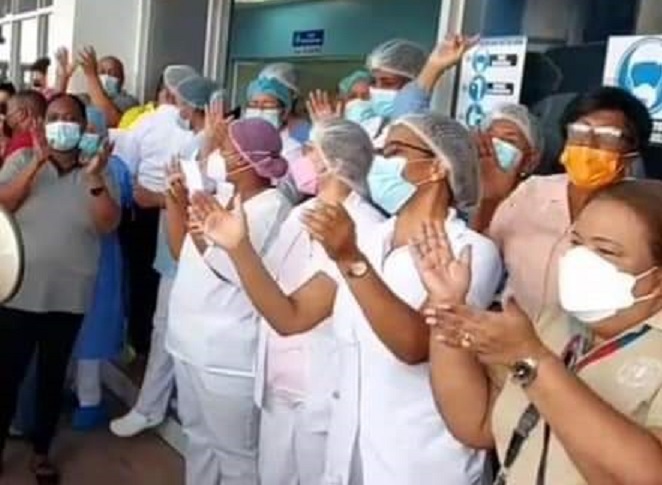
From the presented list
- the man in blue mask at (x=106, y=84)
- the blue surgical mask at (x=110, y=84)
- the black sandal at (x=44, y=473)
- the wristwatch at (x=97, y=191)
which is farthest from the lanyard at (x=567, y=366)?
the blue surgical mask at (x=110, y=84)

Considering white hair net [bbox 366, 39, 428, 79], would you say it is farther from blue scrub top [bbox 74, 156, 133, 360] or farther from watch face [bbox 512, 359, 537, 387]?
watch face [bbox 512, 359, 537, 387]

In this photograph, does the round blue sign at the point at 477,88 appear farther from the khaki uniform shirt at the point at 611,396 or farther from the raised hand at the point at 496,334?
the raised hand at the point at 496,334

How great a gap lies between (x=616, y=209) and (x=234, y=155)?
1654 mm

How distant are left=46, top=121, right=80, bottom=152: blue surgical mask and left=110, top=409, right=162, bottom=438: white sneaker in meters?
1.32

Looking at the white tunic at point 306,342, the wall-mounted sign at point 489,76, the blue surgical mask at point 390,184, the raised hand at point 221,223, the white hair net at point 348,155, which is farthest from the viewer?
the wall-mounted sign at point 489,76

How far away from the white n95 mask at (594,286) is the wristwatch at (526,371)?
0.20 m

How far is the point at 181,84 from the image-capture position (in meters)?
4.28

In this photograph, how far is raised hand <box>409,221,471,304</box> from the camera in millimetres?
1459

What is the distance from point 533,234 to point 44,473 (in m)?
2.19

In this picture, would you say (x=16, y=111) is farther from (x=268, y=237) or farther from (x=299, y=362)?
(x=299, y=362)

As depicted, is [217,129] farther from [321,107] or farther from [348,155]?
[348,155]

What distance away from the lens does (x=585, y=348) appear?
148cm

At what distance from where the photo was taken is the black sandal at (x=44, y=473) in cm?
373

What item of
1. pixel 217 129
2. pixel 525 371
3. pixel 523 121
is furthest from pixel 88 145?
pixel 525 371
